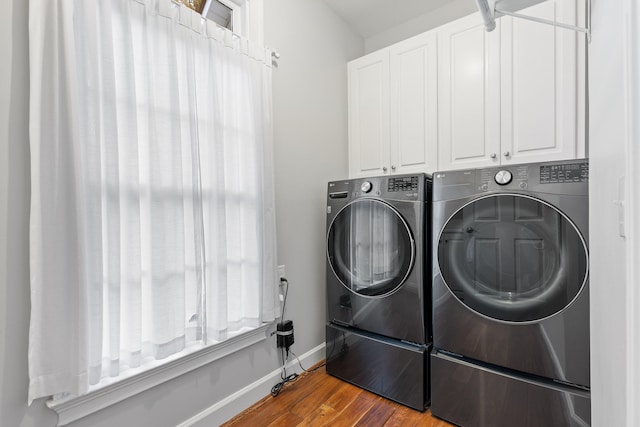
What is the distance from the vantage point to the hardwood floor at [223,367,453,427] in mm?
→ 1479

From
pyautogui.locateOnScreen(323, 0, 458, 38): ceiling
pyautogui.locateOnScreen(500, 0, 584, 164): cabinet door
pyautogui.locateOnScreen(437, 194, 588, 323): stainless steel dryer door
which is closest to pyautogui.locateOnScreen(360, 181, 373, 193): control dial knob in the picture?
pyautogui.locateOnScreen(437, 194, 588, 323): stainless steel dryer door

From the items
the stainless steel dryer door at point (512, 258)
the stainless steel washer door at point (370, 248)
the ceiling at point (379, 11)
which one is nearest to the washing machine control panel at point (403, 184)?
the stainless steel washer door at point (370, 248)

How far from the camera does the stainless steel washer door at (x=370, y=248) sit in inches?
65.5

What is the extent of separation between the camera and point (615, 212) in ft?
2.02

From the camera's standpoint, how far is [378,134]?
221 centimetres

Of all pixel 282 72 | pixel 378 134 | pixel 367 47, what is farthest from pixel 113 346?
pixel 367 47

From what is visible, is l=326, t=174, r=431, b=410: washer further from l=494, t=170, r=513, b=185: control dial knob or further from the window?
the window

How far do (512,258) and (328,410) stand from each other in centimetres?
126

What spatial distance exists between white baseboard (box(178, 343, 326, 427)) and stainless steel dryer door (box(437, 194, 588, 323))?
119cm

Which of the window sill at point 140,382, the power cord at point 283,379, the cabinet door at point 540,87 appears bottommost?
the power cord at point 283,379

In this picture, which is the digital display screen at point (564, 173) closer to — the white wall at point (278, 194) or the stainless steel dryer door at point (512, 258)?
the stainless steel dryer door at point (512, 258)

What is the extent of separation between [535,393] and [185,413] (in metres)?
1.61

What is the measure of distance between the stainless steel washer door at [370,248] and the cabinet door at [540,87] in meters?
0.79

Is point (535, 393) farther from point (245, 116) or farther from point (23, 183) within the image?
point (23, 183)
